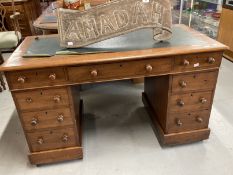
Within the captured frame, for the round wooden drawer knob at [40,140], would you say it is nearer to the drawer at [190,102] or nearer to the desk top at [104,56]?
the desk top at [104,56]

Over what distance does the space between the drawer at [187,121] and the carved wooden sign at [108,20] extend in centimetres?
65

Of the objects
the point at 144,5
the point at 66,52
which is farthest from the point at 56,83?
the point at 144,5

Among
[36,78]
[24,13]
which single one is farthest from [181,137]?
[24,13]

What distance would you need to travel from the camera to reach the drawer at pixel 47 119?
138 cm

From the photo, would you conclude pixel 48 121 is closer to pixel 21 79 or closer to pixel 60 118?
pixel 60 118

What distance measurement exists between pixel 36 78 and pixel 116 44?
538 millimetres

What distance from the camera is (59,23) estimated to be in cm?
133

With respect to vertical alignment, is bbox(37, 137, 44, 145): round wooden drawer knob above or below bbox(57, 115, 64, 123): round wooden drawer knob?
below

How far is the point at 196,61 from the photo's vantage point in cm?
137

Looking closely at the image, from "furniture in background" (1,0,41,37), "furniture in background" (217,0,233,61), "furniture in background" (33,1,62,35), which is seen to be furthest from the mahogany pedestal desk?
"furniture in background" (1,0,41,37)

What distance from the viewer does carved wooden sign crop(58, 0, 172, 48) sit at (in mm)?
1312

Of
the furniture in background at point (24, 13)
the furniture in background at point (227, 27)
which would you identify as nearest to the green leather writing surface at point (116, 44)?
the furniture in background at point (227, 27)

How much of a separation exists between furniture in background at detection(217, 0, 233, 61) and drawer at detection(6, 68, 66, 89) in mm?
2582

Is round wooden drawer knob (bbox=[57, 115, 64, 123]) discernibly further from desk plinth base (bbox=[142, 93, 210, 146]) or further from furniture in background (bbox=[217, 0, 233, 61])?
furniture in background (bbox=[217, 0, 233, 61])
